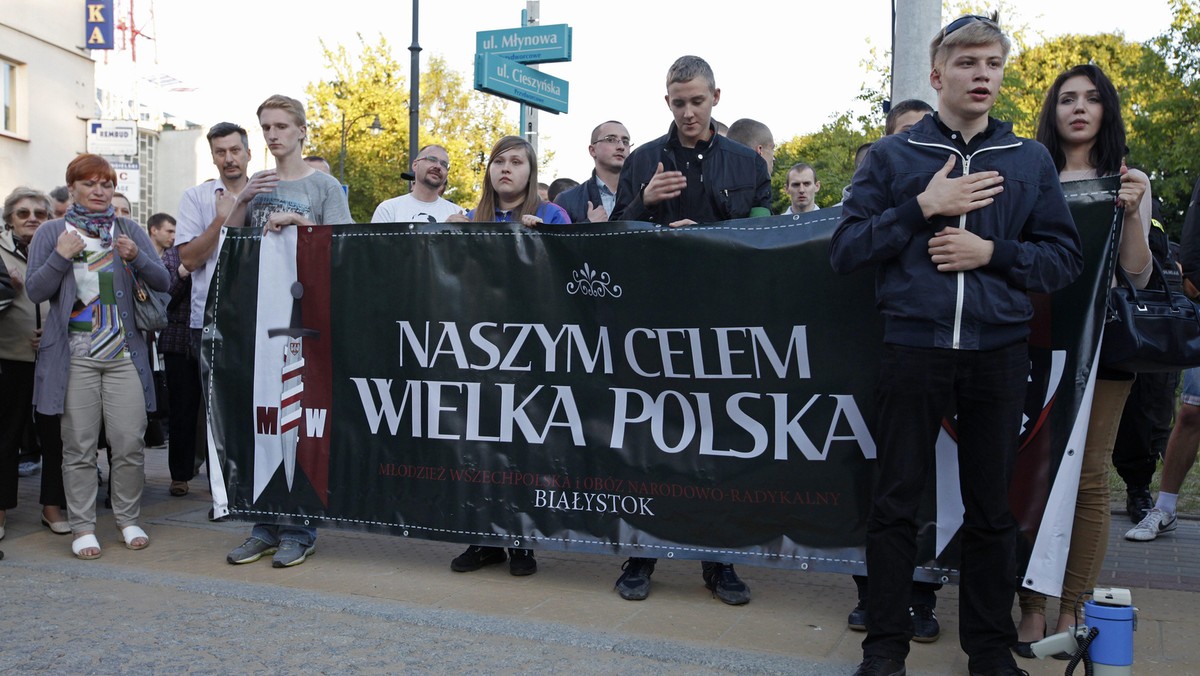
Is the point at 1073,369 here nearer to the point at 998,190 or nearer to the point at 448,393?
the point at 998,190

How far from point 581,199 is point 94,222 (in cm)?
267

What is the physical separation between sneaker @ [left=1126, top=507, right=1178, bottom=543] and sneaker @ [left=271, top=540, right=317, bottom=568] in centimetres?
419

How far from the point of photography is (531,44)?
13.4 meters

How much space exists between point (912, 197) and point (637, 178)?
1.61m

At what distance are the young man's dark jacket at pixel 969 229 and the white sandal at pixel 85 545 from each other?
3926mm

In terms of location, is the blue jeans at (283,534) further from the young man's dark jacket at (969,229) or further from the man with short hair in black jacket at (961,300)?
the young man's dark jacket at (969,229)

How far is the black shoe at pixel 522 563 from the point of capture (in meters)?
4.91

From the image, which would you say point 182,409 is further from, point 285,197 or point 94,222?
point 285,197

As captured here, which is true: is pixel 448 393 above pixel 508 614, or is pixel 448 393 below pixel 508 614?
above

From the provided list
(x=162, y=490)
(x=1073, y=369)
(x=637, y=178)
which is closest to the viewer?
(x=1073, y=369)

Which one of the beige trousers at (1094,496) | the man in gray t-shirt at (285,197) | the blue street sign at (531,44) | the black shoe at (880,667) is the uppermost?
the blue street sign at (531,44)

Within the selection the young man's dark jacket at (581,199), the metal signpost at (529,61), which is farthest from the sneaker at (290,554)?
the metal signpost at (529,61)

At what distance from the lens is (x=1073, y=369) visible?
12.6 feet

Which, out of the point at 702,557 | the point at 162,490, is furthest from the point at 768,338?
the point at 162,490
